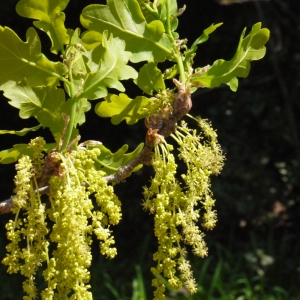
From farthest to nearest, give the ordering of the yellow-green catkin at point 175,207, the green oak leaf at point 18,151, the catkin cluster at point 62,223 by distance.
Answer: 1. the green oak leaf at point 18,151
2. the yellow-green catkin at point 175,207
3. the catkin cluster at point 62,223

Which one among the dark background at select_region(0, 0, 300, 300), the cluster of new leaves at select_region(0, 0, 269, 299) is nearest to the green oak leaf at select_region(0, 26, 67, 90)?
the cluster of new leaves at select_region(0, 0, 269, 299)

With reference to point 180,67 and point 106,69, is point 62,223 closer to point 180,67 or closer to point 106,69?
point 106,69

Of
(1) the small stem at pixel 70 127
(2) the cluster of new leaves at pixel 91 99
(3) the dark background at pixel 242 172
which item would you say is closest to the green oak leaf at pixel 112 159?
(2) the cluster of new leaves at pixel 91 99

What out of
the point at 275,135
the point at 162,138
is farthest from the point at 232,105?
the point at 162,138

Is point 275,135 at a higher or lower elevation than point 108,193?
higher

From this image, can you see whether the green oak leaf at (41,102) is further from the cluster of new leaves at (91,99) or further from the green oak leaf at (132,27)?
the green oak leaf at (132,27)

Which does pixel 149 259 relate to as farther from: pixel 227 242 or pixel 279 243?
pixel 279 243

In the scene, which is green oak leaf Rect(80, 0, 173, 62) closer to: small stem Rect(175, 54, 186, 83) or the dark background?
small stem Rect(175, 54, 186, 83)
